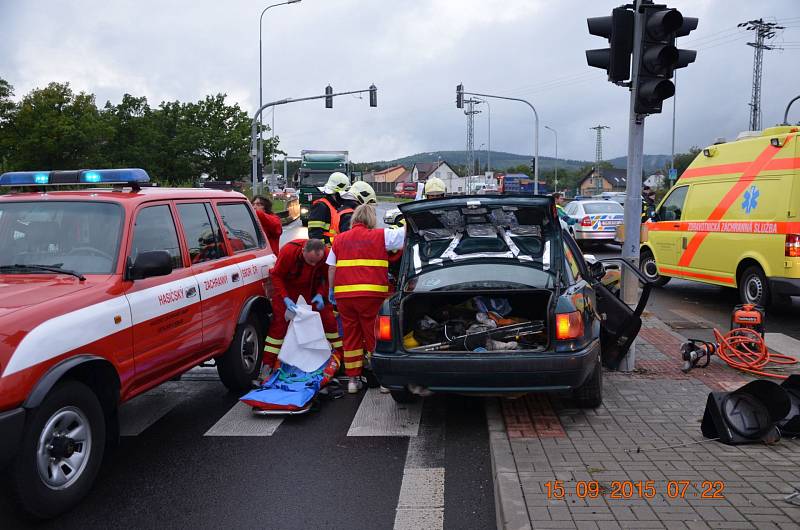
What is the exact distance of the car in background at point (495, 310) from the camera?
492 centimetres

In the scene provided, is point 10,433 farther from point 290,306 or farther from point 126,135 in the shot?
point 126,135

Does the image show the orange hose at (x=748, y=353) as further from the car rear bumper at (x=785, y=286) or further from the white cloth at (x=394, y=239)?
the white cloth at (x=394, y=239)

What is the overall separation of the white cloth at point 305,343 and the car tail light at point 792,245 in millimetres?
6183

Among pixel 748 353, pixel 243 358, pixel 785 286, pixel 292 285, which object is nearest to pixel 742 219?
pixel 785 286

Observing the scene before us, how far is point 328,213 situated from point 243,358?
8.71 feet

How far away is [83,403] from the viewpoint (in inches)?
161

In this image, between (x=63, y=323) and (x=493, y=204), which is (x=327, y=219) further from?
(x=63, y=323)

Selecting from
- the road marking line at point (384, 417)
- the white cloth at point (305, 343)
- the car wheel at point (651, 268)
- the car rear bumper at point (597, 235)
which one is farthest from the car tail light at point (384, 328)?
the car rear bumper at point (597, 235)

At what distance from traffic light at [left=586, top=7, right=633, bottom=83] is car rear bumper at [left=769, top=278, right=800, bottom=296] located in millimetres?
4006

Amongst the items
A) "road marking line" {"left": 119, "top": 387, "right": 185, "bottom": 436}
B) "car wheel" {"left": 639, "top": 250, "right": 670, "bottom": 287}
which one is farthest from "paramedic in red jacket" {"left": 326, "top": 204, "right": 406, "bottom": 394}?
"car wheel" {"left": 639, "top": 250, "right": 670, "bottom": 287}

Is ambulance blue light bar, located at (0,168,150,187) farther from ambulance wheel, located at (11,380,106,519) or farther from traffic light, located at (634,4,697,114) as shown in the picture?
traffic light, located at (634,4,697,114)

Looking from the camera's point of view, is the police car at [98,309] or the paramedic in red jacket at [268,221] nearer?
the police car at [98,309]

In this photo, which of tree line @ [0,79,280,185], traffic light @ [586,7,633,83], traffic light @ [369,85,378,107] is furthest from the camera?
tree line @ [0,79,280,185]

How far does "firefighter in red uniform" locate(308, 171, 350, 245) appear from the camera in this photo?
8.35 metres
